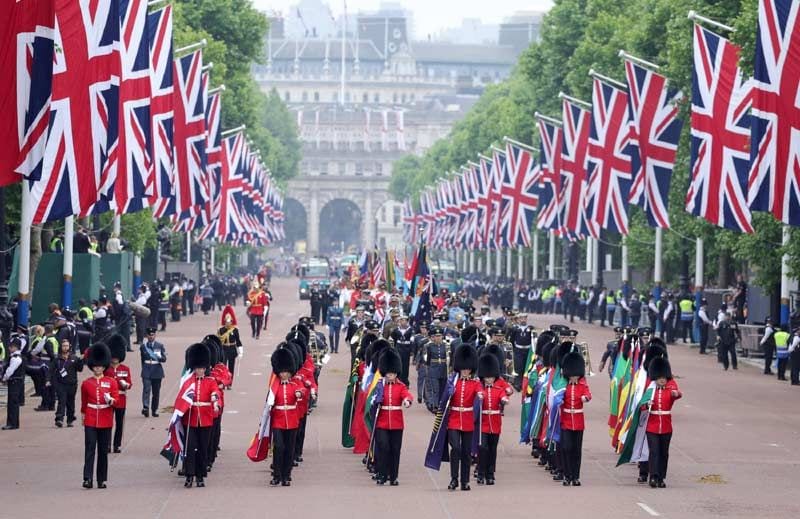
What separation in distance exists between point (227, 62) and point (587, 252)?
16745mm

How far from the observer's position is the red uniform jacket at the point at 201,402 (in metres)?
21.9

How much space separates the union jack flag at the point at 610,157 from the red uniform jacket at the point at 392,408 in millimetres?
27616

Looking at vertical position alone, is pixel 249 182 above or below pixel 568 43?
below

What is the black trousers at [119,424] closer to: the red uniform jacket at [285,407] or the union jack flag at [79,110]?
the red uniform jacket at [285,407]

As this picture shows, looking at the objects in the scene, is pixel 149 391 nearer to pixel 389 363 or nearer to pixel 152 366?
pixel 152 366

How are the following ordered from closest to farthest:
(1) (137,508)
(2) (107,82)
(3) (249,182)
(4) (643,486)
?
1. (1) (137,508)
2. (4) (643,486)
3. (2) (107,82)
4. (3) (249,182)

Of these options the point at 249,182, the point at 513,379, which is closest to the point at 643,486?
the point at 513,379

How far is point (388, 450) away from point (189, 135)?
78.3ft

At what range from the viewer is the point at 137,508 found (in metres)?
19.9

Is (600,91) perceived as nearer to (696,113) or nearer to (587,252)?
(696,113)

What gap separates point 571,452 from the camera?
73.7 feet

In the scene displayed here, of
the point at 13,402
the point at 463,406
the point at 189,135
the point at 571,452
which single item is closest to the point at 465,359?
the point at 463,406

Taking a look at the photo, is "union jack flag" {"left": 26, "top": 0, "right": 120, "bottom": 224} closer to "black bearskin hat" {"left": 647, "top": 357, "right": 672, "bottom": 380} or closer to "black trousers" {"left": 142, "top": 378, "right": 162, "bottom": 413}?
"black trousers" {"left": 142, "top": 378, "right": 162, "bottom": 413}

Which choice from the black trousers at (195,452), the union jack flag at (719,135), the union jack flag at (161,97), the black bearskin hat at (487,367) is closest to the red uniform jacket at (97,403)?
the black trousers at (195,452)
